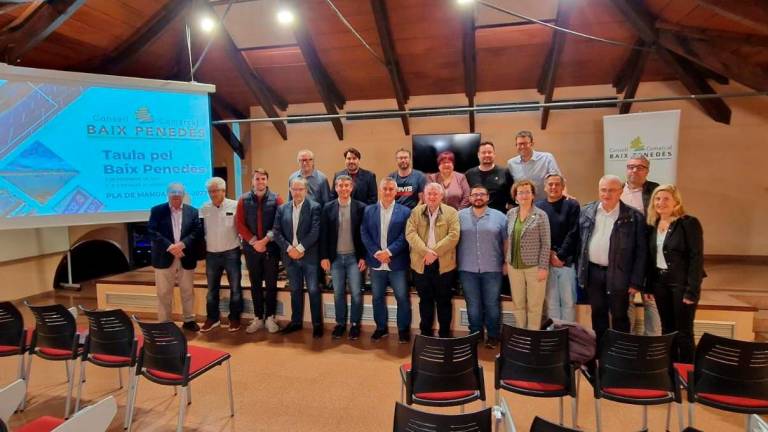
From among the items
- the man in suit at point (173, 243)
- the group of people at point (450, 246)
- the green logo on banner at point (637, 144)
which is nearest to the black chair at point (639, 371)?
the group of people at point (450, 246)

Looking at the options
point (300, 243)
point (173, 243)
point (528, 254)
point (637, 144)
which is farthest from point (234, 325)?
point (637, 144)

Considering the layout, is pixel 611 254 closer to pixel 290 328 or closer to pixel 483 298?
pixel 483 298

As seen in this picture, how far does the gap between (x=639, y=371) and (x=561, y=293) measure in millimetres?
1290

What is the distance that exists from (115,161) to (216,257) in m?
1.68

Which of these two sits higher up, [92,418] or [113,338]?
[92,418]

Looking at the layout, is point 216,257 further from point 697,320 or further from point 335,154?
point 697,320

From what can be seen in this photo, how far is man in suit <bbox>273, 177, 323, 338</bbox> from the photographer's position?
3.92m

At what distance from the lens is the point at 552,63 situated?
5.61 m

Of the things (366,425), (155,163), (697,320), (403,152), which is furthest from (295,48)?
(697,320)

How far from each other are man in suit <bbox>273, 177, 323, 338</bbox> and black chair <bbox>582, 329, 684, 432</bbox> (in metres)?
2.59

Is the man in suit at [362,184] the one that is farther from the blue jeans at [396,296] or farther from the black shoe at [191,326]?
the black shoe at [191,326]

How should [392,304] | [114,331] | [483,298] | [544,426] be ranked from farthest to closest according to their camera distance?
[392,304] < [483,298] < [114,331] < [544,426]

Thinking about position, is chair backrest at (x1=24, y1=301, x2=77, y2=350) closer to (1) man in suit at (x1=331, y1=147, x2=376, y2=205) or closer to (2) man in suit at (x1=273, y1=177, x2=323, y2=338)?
(2) man in suit at (x1=273, y1=177, x2=323, y2=338)

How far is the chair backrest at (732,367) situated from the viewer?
6.69 ft
